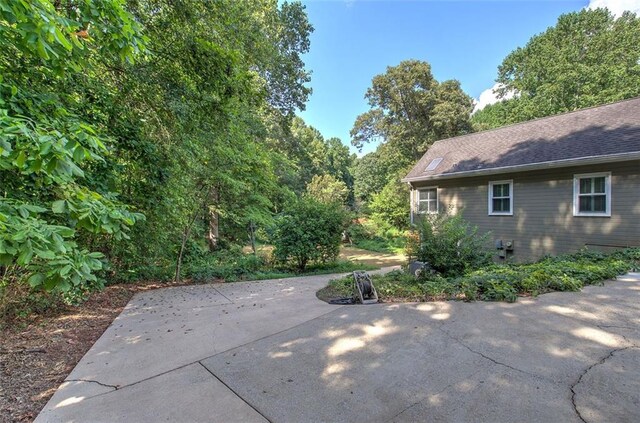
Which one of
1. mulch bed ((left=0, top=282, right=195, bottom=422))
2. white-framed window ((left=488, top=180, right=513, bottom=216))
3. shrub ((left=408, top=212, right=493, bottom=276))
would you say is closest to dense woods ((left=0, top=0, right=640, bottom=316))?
mulch bed ((left=0, top=282, right=195, bottom=422))

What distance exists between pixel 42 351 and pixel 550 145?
40.7ft

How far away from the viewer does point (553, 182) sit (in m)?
9.09

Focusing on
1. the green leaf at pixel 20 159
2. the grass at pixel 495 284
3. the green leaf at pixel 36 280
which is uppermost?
the green leaf at pixel 20 159

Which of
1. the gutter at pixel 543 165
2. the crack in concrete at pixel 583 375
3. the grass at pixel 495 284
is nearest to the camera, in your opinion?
the crack in concrete at pixel 583 375

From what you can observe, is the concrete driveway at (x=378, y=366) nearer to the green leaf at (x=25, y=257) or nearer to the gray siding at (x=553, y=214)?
the green leaf at (x=25, y=257)

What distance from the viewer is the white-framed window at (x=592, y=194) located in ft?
26.3

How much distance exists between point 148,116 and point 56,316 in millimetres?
3316

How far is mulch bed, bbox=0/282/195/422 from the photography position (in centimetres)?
255

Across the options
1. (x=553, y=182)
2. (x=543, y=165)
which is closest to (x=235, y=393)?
(x=543, y=165)

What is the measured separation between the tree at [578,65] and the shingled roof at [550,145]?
12.2 metres

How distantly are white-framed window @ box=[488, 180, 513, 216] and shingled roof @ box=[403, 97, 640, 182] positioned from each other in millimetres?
622

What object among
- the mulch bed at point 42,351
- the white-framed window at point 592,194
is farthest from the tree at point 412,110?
the mulch bed at point 42,351

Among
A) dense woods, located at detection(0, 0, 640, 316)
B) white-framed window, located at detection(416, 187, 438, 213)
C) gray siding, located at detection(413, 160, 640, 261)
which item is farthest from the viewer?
white-framed window, located at detection(416, 187, 438, 213)

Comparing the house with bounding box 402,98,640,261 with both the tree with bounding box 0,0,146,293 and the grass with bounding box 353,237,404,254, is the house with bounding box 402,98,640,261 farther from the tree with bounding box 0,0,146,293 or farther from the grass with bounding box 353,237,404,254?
the tree with bounding box 0,0,146,293
